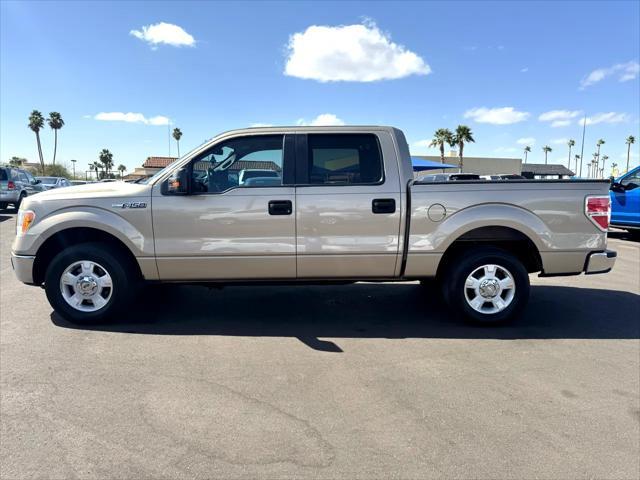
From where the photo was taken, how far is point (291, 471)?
2.36 metres

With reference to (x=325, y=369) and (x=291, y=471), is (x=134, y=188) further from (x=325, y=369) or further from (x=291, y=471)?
(x=291, y=471)

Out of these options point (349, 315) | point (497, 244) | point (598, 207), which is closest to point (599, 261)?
point (598, 207)

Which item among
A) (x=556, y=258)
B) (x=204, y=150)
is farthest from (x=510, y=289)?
(x=204, y=150)

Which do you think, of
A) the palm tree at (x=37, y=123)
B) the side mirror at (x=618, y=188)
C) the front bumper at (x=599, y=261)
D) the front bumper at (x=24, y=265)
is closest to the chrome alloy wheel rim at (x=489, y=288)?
the front bumper at (x=599, y=261)

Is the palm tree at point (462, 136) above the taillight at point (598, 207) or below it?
above

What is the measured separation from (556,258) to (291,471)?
3561 mm

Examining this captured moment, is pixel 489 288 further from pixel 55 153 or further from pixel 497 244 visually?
pixel 55 153

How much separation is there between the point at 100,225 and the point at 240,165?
153 centimetres

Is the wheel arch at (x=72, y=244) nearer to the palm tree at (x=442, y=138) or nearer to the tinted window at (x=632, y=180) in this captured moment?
the tinted window at (x=632, y=180)

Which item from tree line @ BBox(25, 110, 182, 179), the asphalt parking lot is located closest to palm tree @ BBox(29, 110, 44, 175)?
tree line @ BBox(25, 110, 182, 179)

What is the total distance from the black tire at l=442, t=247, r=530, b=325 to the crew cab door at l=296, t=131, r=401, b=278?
680 millimetres

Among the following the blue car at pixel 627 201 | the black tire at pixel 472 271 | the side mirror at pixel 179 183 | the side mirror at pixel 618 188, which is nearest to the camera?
the side mirror at pixel 179 183

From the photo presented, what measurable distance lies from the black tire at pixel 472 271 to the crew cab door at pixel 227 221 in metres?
1.71

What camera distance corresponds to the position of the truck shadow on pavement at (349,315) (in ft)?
14.7
